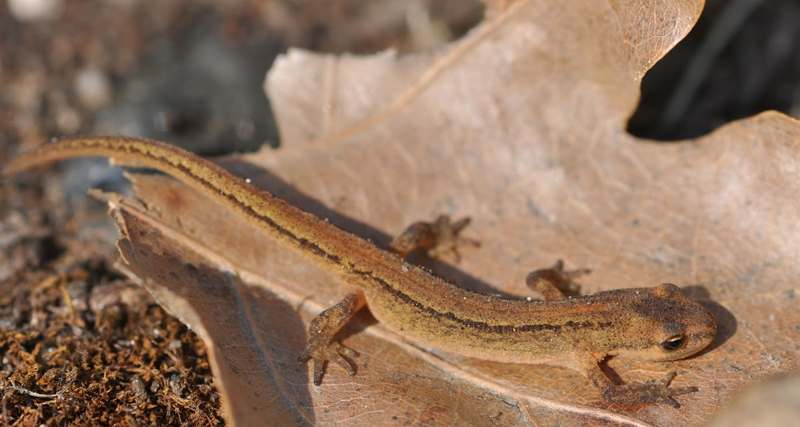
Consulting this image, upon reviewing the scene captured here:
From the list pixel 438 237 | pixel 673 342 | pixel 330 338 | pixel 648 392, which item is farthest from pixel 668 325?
pixel 330 338

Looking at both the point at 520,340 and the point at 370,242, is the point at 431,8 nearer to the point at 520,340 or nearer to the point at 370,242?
the point at 370,242

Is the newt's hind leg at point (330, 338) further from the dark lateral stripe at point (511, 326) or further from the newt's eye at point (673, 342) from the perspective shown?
the newt's eye at point (673, 342)

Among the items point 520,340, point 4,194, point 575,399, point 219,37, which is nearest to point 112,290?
point 4,194

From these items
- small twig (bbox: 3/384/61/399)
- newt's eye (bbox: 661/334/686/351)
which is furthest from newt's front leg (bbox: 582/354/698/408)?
small twig (bbox: 3/384/61/399)

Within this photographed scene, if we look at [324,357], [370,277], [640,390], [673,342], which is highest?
[370,277]

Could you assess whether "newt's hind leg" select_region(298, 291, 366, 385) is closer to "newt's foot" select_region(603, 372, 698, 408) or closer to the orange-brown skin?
the orange-brown skin

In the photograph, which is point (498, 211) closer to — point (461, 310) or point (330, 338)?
point (461, 310)
